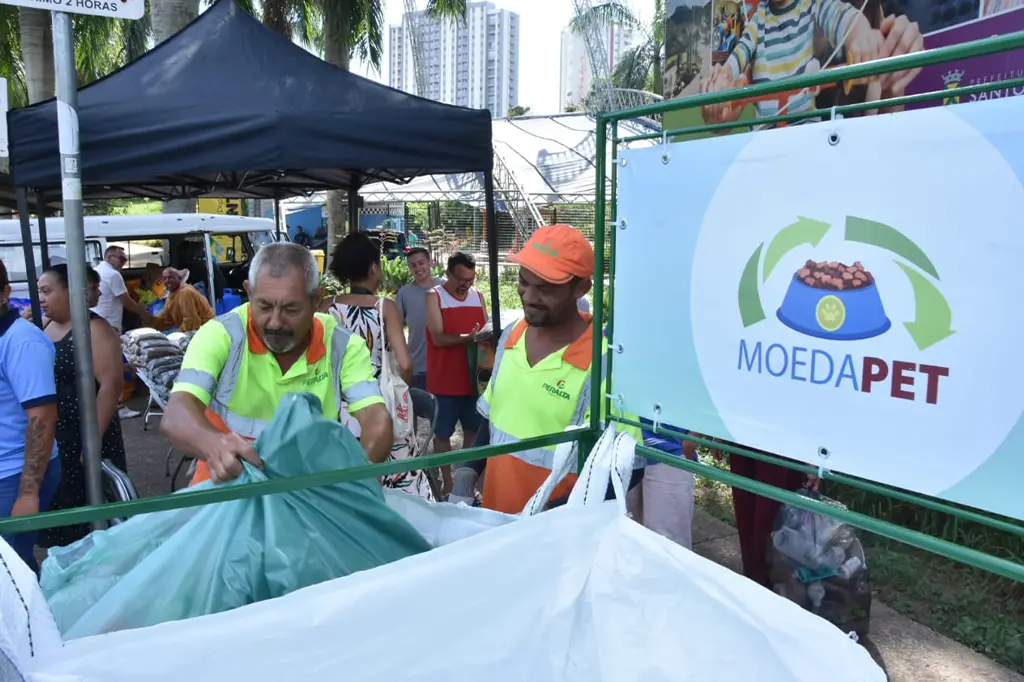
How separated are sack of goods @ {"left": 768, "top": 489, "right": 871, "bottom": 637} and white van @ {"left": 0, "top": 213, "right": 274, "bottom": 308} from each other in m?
5.95

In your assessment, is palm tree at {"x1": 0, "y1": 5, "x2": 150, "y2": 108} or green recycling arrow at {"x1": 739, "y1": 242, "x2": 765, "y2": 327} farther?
palm tree at {"x1": 0, "y1": 5, "x2": 150, "y2": 108}

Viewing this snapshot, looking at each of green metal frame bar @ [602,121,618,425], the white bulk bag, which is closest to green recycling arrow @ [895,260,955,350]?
green metal frame bar @ [602,121,618,425]

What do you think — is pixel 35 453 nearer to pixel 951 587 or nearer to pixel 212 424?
pixel 212 424

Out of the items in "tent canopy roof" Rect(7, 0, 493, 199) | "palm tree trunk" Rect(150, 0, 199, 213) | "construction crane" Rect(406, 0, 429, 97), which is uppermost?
"construction crane" Rect(406, 0, 429, 97)

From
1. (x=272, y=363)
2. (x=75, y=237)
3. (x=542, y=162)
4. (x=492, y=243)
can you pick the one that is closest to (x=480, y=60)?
(x=542, y=162)

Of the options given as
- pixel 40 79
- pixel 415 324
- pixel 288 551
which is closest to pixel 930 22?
pixel 415 324

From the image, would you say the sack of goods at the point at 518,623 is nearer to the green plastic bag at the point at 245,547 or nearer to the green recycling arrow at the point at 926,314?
the green plastic bag at the point at 245,547

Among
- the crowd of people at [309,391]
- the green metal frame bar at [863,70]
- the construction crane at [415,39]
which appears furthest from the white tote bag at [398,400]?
the construction crane at [415,39]

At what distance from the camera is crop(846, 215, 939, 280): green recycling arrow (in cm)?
116

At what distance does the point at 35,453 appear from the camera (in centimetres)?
290

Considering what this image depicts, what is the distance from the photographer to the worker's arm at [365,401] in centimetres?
216

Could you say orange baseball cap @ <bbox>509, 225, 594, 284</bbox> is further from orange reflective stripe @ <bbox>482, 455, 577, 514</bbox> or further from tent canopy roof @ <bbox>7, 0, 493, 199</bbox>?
tent canopy roof @ <bbox>7, 0, 493, 199</bbox>

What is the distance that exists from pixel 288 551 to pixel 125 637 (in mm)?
354

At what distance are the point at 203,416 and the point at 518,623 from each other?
950 mm
